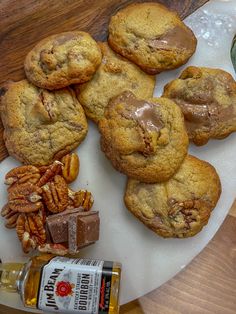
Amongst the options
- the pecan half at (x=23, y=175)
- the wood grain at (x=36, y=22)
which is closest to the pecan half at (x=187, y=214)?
the pecan half at (x=23, y=175)

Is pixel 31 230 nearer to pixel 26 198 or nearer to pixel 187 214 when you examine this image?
pixel 26 198

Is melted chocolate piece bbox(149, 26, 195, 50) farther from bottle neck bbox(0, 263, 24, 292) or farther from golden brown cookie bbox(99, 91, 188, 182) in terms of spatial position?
bottle neck bbox(0, 263, 24, 292)

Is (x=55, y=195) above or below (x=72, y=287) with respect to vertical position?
above

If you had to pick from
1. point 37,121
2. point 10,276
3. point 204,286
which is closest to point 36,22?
point 37,121

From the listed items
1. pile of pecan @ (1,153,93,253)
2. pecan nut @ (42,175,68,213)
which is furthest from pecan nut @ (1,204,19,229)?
pecan nut @ (42,175,68,213)

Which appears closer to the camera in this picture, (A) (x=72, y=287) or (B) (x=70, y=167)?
(A) (x=72, y=287)

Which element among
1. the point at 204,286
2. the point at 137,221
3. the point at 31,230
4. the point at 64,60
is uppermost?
the point at 64,60
